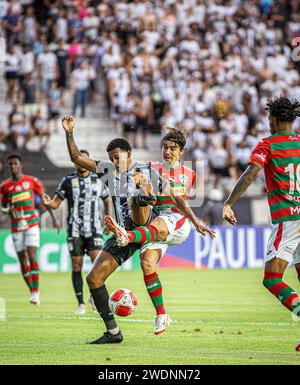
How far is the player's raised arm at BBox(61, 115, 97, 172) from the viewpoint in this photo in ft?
32.8

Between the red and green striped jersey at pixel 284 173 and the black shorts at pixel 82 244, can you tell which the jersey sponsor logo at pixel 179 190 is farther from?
the black shorts at pixel 82 244

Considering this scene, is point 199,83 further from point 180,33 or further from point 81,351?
point 81,351

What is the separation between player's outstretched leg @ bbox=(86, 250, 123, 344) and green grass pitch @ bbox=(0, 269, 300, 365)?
7.9 inches

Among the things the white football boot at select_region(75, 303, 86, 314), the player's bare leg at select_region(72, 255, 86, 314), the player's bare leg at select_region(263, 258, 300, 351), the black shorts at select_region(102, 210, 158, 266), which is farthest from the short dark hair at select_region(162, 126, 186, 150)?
the player's bare leg at select_region(72, 255, 86, 314)

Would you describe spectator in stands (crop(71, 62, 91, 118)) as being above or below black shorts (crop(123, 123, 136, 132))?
above

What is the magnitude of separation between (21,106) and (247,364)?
20.8 meters

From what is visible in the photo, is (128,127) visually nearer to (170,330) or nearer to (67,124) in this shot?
(170,330)

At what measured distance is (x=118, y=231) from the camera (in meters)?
10.3

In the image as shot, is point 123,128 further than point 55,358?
Yes

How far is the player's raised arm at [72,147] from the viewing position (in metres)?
10.0

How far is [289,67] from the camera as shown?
3191 centimetres

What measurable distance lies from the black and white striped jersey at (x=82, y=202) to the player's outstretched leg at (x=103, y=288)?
4.74m

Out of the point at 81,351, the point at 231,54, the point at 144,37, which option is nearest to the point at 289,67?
the point at 231,54

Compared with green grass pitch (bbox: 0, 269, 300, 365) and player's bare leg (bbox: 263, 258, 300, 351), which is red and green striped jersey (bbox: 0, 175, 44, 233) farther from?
player's bare leg (bbox: 263, 258, 300, 351)
